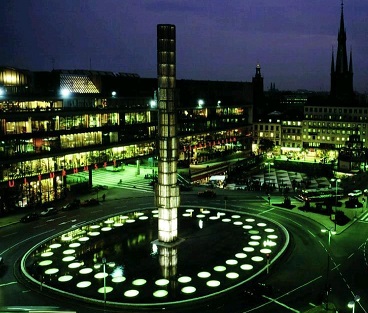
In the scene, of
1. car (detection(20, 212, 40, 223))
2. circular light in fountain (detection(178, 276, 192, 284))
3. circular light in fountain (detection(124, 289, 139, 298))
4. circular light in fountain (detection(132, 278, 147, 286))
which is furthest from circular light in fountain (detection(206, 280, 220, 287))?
car (detection(20, 212, 40, 223))

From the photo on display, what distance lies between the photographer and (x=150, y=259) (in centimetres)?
5103

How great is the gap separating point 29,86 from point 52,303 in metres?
67.4

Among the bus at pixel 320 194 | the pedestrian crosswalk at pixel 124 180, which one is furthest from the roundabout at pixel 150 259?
the pedestrian crosswalk at pixel 124 180

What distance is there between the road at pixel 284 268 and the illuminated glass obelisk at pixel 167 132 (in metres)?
14.6

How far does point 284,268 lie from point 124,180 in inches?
2254

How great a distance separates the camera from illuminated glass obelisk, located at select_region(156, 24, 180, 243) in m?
54.5

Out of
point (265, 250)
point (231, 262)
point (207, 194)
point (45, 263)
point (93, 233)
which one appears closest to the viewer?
point (231, 262)

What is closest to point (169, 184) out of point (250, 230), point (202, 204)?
point (250, 230)

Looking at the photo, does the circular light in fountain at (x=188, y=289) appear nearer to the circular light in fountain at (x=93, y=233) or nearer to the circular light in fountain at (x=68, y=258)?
the circular light in fountain at (x=68, y=258)

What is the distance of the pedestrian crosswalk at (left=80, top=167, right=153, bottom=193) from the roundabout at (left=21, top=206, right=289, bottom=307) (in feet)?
76.4

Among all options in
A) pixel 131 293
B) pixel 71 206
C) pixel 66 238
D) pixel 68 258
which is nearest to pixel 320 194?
pixel 71 206

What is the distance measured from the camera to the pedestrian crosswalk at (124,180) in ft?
306

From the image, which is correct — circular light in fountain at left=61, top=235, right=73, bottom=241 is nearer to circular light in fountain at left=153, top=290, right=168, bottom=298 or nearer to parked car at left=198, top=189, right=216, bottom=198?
circular light in fountain at left=153, top=290, right=168, bottom=298

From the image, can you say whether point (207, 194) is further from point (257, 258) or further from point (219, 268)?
point (219, 268)
